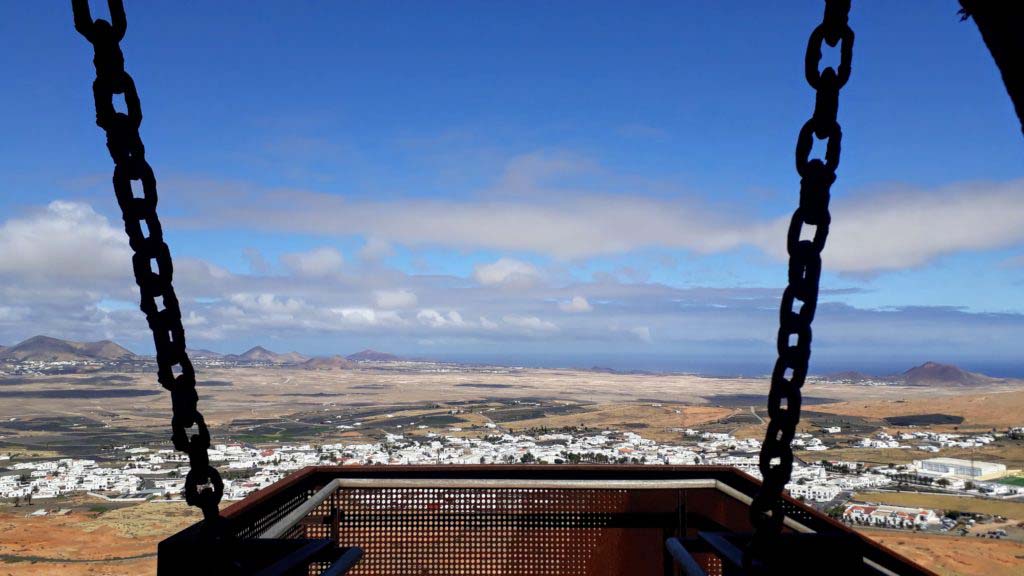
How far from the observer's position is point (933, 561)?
984 centimetres

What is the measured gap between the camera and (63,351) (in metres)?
86.9

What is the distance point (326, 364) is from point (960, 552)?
103m

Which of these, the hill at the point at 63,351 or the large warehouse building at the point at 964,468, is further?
the hill at the point at 63,351

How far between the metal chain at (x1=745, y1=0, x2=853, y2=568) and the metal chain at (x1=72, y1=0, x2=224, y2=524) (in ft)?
3.02

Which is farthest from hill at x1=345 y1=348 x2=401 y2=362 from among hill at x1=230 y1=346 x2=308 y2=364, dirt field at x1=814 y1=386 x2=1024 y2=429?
dirt field at x1=814 y1=386 x2=1024 y2=429

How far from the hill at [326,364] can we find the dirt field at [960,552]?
321 feet

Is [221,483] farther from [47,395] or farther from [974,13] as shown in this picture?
[47,395]

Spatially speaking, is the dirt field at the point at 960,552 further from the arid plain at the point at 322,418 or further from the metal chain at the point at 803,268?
the metal chain at the point at 803,268

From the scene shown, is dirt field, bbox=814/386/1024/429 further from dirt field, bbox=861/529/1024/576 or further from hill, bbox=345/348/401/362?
hill, bbox=345/348/401/362

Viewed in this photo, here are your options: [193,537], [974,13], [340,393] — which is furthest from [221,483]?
[340,393]

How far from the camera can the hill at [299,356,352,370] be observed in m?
103

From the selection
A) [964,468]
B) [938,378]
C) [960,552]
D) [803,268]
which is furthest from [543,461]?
[938,378]

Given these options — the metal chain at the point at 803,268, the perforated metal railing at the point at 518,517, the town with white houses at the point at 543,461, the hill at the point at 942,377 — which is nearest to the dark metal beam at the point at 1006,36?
the metal chain at the point at 803,268

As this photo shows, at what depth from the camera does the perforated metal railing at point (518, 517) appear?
2.90 meters
